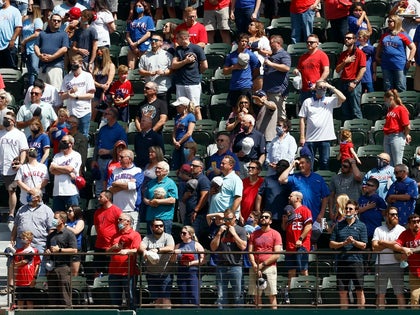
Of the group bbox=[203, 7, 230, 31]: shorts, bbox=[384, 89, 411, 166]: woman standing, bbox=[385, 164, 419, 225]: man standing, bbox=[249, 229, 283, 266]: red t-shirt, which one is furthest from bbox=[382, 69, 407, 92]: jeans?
bbox=[249, 229, 283, 266]: red t-shirt

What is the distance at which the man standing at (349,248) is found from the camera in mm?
22594

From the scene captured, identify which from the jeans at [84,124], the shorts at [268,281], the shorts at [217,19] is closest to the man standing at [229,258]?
the shorts at [268,281]

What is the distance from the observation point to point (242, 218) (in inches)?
947

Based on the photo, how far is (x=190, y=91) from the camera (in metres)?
26.7

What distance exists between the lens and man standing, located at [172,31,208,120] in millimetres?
26672

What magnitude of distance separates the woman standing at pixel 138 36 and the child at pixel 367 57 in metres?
3.73

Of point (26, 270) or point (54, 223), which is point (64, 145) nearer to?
point (54, 223)

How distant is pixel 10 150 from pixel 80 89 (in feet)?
5.69

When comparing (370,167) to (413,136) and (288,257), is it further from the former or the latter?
(288,257)

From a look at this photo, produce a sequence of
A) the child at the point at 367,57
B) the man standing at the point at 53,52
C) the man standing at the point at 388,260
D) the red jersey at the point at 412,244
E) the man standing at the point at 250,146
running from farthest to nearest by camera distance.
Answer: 1. the man standing at the point at 53,52
2. the child at the point at 367,57
3. the man standing at the point at 250,146
4. the man standing at the point at 388,260
5. the red jersey at the point at 412,244

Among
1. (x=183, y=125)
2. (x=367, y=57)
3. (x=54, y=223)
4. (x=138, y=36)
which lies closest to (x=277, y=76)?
(x=367, y=57)

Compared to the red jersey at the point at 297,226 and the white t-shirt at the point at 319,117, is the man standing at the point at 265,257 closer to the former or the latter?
the red jersey at the point at 297,226

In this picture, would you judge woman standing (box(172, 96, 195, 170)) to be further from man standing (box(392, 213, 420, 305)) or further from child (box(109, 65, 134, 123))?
man standing (box(392, 213, 420, 305))

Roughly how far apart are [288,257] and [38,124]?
4780 millimetres
